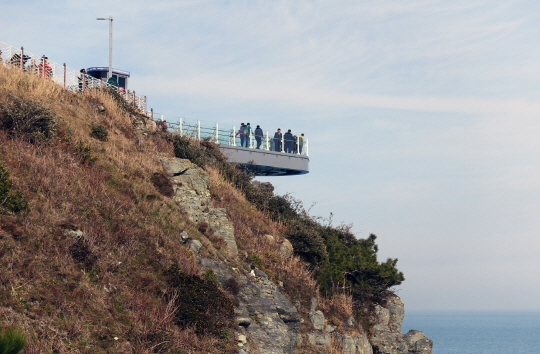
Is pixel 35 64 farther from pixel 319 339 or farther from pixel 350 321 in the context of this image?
pixel 350 321

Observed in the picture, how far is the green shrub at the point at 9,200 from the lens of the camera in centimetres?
1298

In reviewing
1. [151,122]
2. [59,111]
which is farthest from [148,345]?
[151,122]

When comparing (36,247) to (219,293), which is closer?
(36,247)

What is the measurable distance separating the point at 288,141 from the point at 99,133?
65.3 ft

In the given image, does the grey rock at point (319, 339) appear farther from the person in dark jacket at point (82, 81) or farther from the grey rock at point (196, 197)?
the person in dark jacket at point (82, 81)

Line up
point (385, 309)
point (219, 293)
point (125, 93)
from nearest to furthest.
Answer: point (219, 293), point (385, 309), point (125, 93)

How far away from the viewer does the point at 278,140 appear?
37812 mm

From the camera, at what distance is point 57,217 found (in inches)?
544

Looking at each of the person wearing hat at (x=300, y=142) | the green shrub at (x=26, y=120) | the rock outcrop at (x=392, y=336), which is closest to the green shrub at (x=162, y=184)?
the green shrub at (x=26, y=120)

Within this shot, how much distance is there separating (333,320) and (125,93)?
19239 mm

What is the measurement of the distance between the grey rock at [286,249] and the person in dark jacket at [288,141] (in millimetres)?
16980

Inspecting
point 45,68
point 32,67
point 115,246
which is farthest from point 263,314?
point 45,68

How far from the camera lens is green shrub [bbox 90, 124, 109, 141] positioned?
20.4 meters

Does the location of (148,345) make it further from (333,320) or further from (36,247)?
(333,320)
